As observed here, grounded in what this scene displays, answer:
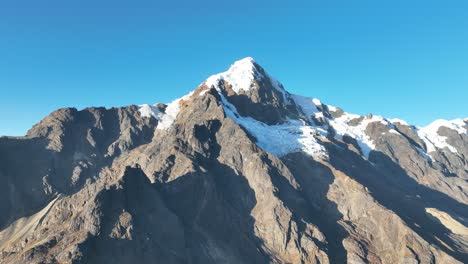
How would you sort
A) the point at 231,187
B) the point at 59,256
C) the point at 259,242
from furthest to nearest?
the point at 231,187 < the point at 259,242 < the point at 59,256

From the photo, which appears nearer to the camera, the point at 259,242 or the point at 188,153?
the point at 259,242

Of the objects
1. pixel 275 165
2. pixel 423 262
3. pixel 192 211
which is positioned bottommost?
pixel 423 262

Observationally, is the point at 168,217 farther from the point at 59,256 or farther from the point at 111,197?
the point at 59,256

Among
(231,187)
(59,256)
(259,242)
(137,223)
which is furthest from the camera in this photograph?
(231,187)

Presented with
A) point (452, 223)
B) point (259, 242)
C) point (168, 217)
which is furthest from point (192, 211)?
point (452, 223)

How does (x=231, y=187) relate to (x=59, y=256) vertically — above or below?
above

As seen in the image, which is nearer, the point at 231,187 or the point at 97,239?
the point at 97,239

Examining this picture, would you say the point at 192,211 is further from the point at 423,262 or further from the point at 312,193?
the point at 423,262

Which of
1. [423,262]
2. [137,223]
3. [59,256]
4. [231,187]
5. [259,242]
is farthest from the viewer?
[231,187]

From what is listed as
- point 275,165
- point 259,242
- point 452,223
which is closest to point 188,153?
point 275,165

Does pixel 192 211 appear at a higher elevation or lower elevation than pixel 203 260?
higher
